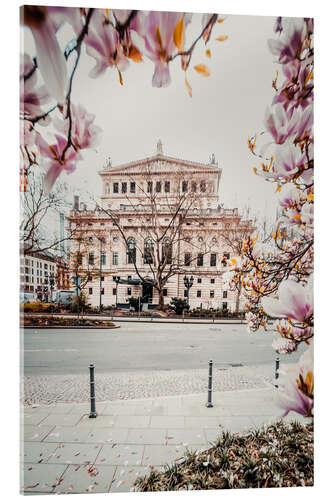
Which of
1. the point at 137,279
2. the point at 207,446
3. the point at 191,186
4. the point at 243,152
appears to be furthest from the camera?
the point at 137,279

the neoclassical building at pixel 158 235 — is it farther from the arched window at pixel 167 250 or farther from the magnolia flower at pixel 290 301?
the magnolia flower at pixel 290 301

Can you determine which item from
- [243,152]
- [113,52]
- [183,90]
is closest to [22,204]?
[113,52]

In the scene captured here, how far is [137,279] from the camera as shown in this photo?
2.34 metres

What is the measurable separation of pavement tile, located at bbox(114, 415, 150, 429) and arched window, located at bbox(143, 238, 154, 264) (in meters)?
1.43

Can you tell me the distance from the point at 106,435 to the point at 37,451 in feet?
1.74

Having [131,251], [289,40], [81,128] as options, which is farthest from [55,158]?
[289,40]

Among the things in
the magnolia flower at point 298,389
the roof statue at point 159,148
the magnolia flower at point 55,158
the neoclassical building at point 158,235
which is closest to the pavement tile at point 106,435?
the neoclassical building at point 158,235

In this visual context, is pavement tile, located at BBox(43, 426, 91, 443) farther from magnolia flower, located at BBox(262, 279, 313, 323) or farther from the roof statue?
the roof statue

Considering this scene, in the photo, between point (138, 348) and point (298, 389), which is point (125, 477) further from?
point (298, 389)

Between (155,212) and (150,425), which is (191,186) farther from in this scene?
(150,425)

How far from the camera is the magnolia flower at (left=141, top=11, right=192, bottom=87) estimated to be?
5.02ft

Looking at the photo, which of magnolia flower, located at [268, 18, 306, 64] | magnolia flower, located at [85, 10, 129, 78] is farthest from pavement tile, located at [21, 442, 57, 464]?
magnolia flower, located at [268, 18, 306, 64]

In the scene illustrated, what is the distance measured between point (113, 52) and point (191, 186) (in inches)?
46.3

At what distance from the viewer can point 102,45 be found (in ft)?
5.25
